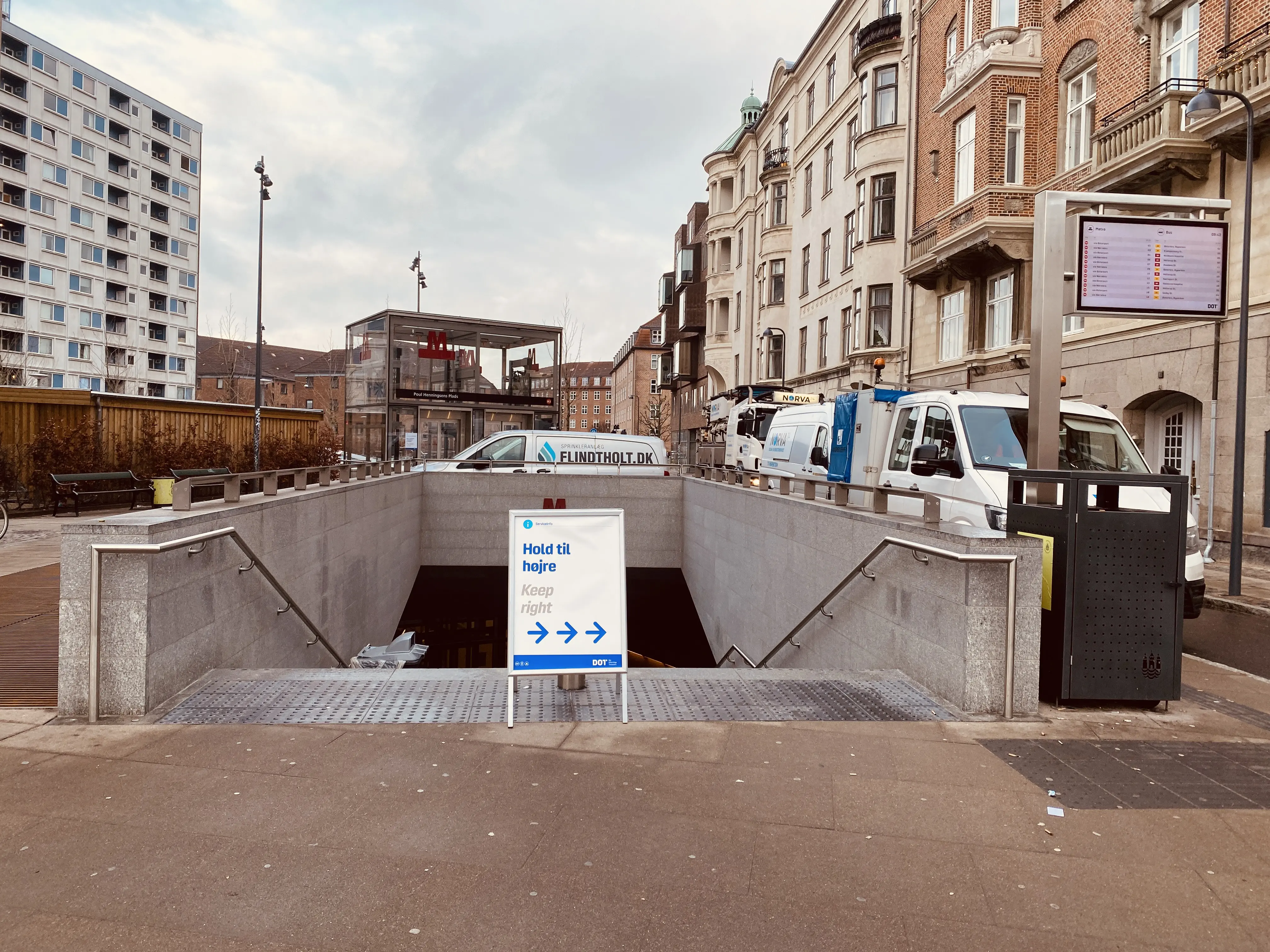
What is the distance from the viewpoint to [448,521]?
1786cm

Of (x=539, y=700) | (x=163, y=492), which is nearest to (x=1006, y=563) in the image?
(x=539, y=700)

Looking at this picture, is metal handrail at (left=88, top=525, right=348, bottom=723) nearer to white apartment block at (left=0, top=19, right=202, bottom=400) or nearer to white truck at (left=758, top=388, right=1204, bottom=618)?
white truck at (left=758, top=388, right=1204, bottom=618)

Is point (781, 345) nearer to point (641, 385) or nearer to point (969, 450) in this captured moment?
point (969, 450)

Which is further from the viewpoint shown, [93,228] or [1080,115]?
[93,228]

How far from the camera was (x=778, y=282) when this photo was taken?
131 feet

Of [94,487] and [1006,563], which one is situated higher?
[1006,563]

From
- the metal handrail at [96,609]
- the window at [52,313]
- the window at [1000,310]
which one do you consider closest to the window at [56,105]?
the window at [52,313]

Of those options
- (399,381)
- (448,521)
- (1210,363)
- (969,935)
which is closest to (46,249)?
(399,381)

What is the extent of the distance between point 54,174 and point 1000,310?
64059 mm

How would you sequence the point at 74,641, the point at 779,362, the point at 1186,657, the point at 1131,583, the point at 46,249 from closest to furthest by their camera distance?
the point at 74,641, the point at 1131,583, the point at 1186,657, the point at 779,362, the point at 46,249

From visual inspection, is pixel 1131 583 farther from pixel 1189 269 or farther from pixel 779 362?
pixel 779 362

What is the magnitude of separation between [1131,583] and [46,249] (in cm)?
7123

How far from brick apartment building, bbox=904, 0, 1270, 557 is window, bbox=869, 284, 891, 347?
4.94 ft

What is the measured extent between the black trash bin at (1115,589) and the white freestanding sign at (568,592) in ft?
9.04
